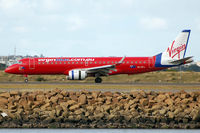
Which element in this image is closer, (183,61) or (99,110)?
(99,110)

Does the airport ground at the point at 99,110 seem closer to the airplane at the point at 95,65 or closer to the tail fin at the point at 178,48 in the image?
the airplane at the point at 95,65

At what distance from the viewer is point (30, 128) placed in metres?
22.4

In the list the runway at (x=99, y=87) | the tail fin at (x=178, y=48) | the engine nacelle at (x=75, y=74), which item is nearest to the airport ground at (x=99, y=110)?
the runway at (x=99, y=87)

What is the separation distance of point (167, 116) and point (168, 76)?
4012 cm

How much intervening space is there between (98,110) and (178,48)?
26.4 metres

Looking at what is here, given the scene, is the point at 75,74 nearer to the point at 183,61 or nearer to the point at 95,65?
the point at 95,65

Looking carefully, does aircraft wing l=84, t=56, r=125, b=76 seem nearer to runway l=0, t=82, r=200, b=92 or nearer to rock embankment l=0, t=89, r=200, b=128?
runway l=0, t=82, r=200, b=92

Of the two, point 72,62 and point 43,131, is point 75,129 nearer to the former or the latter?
point 43,131

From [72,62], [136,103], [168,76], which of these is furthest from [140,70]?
[136,103]

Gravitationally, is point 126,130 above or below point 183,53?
below

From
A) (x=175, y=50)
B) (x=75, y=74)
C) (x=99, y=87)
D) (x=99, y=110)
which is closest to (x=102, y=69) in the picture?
(x=75, y=74)

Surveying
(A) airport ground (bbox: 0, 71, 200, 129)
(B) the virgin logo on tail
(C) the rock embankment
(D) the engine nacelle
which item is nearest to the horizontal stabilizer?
(B) the virgin logo on tail

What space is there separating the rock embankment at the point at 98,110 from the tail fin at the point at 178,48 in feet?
70.2

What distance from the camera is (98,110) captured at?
77.2 feet
